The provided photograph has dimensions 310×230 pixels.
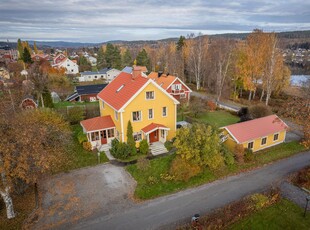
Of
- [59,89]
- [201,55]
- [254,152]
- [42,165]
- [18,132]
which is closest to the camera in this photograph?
[18,132]

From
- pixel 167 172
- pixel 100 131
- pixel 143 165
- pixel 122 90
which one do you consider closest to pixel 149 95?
pixel 122 90

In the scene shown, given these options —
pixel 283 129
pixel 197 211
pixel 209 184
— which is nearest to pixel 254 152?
pixel 283 129

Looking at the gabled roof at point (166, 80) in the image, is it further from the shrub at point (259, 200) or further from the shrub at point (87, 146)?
the shrub at point (259, 200)

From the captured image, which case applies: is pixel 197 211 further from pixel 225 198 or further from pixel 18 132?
pixel 18 132

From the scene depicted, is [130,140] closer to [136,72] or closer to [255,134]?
[136,72]

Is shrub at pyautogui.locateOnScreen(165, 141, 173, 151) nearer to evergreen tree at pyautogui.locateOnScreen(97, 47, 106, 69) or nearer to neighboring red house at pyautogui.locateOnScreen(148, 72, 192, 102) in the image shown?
neighboring red house at pyautogui.locateOnScreen(148, 72, 192, 102)

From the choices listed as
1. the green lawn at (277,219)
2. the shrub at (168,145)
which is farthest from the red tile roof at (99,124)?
the green lawn at (277,219)
